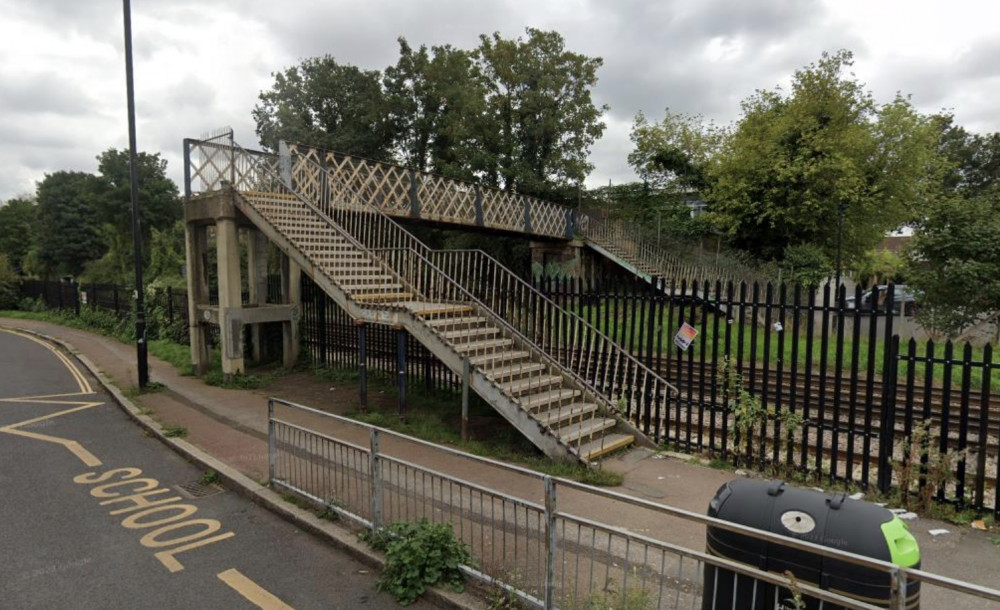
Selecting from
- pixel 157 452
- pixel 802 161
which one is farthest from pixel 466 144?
pixel 157 452

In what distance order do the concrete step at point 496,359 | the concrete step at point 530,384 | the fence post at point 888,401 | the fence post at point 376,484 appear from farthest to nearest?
the concrete step at point 496,359
the concrete step at point 530,384
the fence post at point 888,401
the fence post at point 376,484

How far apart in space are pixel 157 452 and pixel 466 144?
24064 mm

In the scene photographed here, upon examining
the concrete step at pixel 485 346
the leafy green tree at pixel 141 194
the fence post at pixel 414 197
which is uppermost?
the leafy green tree at pixel 141 194

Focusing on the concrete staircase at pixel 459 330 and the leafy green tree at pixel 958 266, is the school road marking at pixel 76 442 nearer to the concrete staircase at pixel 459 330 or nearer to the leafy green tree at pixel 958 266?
the concrete staircase at pixel 459 330

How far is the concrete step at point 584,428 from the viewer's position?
23.0 feet

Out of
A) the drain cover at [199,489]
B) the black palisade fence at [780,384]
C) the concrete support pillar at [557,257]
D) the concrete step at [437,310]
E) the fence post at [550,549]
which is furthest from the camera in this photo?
the concrete support pillar at [557,257]

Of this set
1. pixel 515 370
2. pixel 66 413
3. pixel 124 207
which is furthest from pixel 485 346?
pixel 124 207

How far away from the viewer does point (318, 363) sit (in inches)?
546

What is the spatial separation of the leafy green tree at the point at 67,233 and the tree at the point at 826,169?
42469 mm

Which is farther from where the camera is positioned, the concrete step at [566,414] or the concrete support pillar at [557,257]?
the concrete support pillar at [557,257]

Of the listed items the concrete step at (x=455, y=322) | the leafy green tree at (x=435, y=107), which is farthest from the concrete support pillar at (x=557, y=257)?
the concrete step at (x=455, y=322)

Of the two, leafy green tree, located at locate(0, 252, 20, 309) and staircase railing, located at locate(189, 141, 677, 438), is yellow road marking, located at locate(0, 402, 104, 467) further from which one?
leafy green tree, located at locate(0, 252, 20, 309)

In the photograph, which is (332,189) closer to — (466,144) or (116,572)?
(116,572)

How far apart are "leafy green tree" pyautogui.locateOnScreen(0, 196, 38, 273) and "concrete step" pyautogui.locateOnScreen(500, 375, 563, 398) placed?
52.3 m
